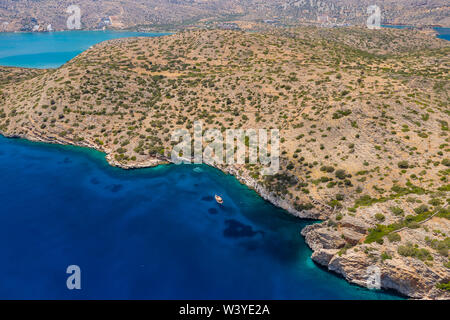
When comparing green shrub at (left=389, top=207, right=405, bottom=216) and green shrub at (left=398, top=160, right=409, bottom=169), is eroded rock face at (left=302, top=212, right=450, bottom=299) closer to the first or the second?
green shrub at (left=389, top=207, right=405, bottom=216)

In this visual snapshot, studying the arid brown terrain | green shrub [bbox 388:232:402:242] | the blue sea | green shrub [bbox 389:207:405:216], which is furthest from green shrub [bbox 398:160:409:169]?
the blue sea

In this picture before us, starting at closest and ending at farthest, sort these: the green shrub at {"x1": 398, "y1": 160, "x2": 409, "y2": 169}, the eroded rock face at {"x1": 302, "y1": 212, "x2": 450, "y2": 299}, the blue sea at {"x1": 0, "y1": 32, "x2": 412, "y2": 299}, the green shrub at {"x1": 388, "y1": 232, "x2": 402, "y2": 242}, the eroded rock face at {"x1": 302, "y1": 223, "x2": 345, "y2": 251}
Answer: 1. the eroded rock face at {"x1": 302, "y1": 212, "x2": 450, "y2": 299}
2. the green shrub at {"x1": 388, "y1": 232, "x2": 402, "y2": 242}
3. the blue sea at {"x1": 0, "y1": 32, "x2": 412, "y2": 299}
4. the eroded rock face at {"x1": 302, "y1": 223, "x2": 345, "y2": 251}
5. the green shrub at {"x1": 398, "y1": 160, "x2": 409, "y2": 169}

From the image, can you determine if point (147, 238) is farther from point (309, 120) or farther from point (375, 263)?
point (309, 120)

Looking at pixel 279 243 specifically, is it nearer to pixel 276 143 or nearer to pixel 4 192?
pixel 276 143

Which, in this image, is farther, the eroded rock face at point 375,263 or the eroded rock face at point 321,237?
the eroded rock face at point 321,237

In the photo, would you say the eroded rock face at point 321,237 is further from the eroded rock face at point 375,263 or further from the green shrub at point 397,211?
the green shrub at point 397,211

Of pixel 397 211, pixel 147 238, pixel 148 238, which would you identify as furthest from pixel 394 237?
pixel 147 238

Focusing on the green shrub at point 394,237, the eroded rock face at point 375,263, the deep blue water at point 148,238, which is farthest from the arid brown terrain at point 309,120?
the deep blue water at point 148,238
